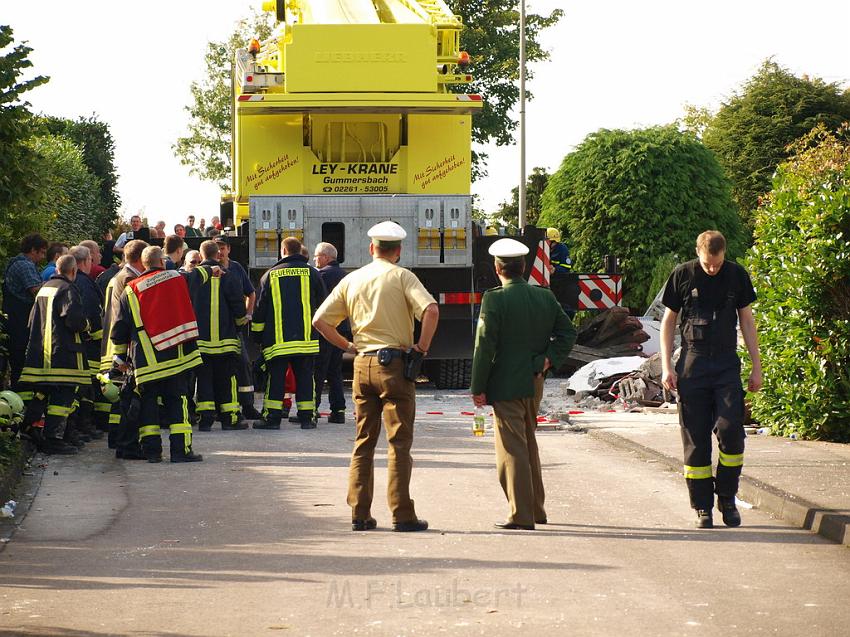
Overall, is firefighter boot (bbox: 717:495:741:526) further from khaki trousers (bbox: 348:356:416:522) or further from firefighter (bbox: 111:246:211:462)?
firefighter (bbox: 111:246:211:462)

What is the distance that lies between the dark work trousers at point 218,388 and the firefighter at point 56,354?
5.93ft

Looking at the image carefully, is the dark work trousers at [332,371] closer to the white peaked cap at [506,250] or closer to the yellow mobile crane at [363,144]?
the yellow mobile crane at [363,144]

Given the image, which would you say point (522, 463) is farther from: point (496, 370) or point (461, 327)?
point (461, 327)

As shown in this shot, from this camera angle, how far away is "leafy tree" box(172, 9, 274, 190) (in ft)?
162

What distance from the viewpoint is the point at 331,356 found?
15266 mm

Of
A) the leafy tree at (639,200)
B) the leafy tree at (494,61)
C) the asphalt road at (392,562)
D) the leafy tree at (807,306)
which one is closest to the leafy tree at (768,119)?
the leafy tree at (494,61)

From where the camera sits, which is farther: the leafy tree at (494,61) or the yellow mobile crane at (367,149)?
the leafy tree at (494,61)

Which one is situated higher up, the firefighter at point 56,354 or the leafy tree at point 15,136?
the leafy tree at point 15,136

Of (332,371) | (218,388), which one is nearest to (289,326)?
(218,388)

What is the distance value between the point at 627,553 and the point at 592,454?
4.72m

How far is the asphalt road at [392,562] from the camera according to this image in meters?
6.56

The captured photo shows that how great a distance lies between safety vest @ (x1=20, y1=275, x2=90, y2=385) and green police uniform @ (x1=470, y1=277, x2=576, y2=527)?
4649mm

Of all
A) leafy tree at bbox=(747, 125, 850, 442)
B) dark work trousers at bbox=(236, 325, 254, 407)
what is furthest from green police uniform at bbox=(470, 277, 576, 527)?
dark work trousers at bbox=(236, 325, 254, 407)

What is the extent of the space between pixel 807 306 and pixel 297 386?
4.85 meters
